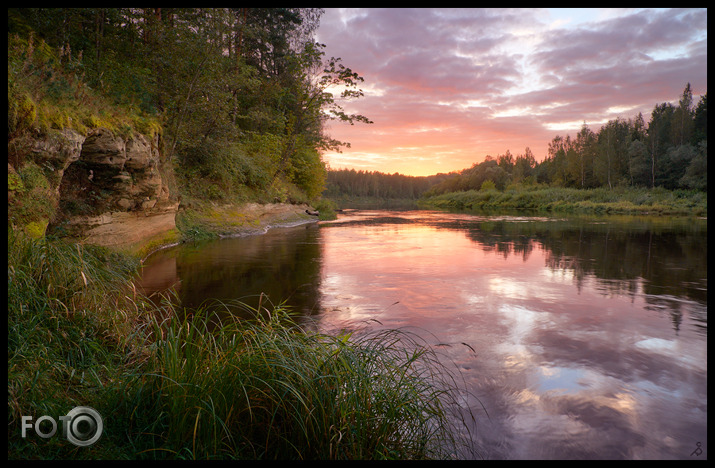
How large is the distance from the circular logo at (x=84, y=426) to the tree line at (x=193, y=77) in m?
5.14

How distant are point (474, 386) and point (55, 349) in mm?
3802

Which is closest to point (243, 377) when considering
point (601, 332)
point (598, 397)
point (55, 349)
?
point (55, 349)

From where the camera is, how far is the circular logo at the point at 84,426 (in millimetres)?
2318

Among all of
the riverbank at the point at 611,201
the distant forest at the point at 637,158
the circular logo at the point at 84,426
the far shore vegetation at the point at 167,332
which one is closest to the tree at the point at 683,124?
the distant forest at the point at 637,158

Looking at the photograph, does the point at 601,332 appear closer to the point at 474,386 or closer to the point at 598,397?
the point at 598,397

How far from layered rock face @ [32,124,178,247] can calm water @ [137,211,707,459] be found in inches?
48.6

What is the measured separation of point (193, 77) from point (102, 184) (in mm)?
6208

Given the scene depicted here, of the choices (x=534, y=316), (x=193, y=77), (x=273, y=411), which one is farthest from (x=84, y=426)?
(x=193, y=77)

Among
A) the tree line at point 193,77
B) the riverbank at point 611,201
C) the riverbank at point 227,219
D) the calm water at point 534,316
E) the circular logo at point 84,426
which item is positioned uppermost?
the tree line at point 193,77

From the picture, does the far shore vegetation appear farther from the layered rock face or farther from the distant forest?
the distant forest

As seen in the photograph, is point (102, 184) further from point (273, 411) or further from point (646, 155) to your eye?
point (646, 155)

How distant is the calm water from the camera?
3312 millimetres

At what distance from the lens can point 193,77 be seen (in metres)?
13.5

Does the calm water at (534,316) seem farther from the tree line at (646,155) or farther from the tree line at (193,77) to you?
the tree line at (646,155)
